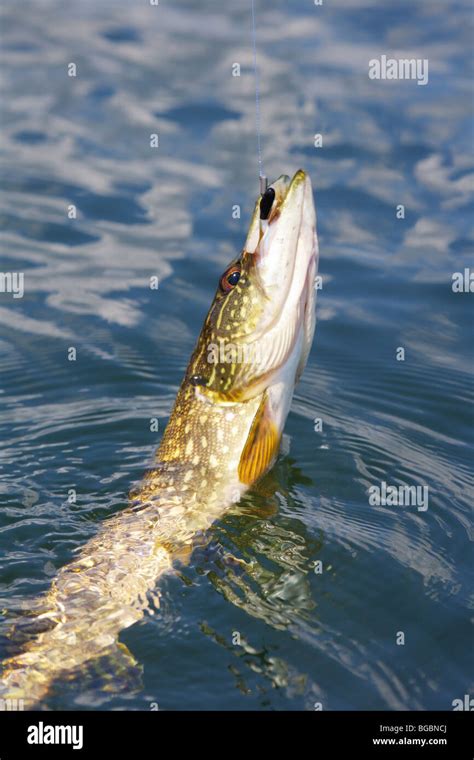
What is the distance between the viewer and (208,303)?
33.9 feet

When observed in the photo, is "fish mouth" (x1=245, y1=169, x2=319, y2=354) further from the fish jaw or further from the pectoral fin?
the pectoral fin

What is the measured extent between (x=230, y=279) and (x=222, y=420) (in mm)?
903

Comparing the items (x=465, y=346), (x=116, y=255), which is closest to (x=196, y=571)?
(x=465, y=346)

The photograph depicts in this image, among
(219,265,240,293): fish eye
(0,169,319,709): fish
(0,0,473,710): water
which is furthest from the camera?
(219,265,240,293): fish eye

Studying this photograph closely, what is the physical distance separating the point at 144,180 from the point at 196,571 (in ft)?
25.1

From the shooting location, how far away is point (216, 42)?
1549 cm

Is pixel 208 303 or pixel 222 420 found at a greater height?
pixel 208 303

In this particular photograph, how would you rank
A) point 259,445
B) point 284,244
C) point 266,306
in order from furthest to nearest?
Result: point 259,445 < point 266,306 < point 284,244

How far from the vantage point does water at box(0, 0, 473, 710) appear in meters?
5.46

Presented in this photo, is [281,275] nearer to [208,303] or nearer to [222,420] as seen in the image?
[222,420]

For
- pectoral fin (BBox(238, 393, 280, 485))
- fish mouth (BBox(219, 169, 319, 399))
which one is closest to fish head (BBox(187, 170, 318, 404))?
fish mouth (BBox(219, 169, 319, 399))

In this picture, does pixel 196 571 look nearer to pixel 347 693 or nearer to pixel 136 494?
pixel 136 494

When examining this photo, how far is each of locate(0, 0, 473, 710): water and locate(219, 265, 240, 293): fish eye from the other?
1448 mm

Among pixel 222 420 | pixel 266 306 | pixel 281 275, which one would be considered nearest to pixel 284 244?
pixel 281 275
